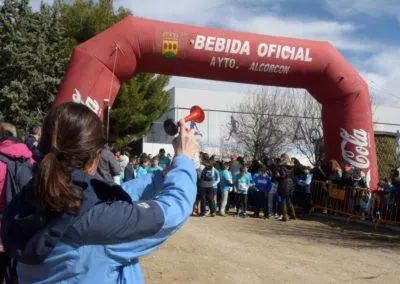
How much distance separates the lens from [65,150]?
1419 mm

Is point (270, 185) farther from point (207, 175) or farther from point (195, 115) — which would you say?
point (195, 115)

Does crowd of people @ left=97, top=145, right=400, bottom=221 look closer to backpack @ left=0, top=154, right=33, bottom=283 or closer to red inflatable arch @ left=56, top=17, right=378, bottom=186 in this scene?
red inflatable arch @ left=56, top=17, right=378, bottom=186

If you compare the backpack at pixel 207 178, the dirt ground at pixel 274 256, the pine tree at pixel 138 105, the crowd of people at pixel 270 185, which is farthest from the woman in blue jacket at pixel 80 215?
the pine tree at pixel 138 105

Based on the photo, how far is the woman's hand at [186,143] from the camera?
1584 mm

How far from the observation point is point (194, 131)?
1.63 m

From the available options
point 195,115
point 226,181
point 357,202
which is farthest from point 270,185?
point 195,115

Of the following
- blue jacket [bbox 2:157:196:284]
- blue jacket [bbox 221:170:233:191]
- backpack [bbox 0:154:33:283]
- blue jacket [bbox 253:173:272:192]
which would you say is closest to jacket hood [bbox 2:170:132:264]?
blue jacket [bbox 2:157:196:284]

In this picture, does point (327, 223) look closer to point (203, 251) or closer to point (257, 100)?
point (203, 251)

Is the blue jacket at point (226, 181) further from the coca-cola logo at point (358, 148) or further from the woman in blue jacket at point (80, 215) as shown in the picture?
the woman in blue jacket at point (80, 215)

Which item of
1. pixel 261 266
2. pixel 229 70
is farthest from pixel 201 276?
pixel 229 70

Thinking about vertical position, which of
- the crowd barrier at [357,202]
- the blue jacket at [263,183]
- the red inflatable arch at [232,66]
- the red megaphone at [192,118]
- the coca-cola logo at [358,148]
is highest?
the red inflatable arch at [232,66]

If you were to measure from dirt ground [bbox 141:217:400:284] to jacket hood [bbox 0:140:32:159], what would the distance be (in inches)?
107

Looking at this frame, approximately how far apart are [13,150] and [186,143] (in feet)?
7.70

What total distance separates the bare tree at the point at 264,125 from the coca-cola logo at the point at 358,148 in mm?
17633
